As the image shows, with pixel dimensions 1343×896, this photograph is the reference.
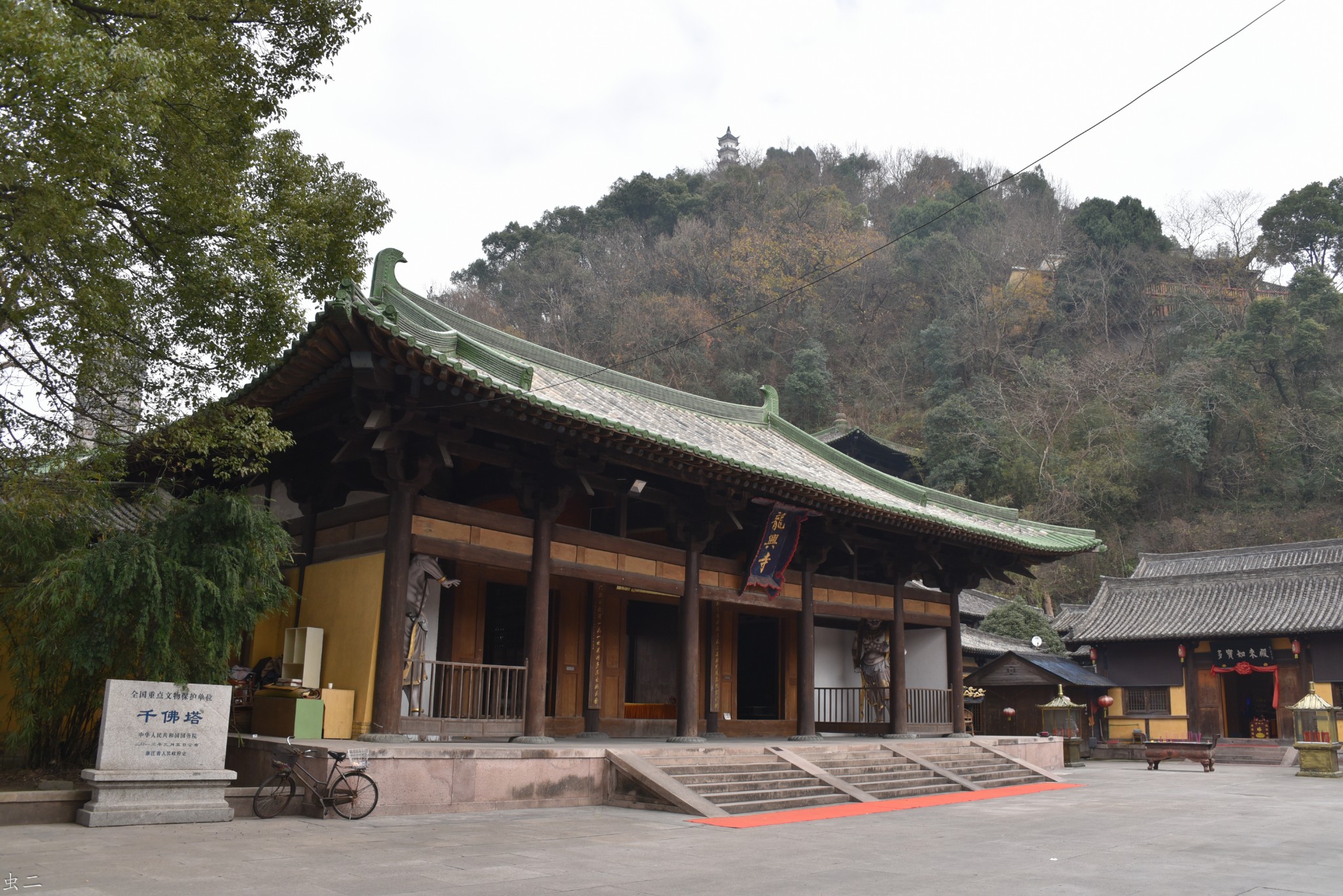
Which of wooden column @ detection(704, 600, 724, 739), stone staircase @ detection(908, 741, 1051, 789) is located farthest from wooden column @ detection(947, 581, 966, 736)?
wooden column @ detection(704, 600, 724, 739)

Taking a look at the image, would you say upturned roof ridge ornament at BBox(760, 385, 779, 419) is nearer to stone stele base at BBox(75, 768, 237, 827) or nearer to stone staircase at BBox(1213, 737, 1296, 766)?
stone stele base at BBox(75, 768, 237, 827)

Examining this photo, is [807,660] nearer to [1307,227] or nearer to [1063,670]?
[1063,670]

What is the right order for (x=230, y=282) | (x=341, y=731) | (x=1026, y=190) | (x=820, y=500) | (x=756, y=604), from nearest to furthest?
(x=230, y=282), (x=341, y=731), (x=820, y=500), (x=756, y=604), (x=1026, y=190)

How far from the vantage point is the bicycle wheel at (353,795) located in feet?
28.2

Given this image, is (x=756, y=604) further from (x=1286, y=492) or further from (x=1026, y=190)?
(x=1026, y=190)

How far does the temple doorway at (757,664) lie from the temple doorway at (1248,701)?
21.1 meters

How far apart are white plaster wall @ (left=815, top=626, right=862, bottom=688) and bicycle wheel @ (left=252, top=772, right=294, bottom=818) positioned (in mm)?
10398

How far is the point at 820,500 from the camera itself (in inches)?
521

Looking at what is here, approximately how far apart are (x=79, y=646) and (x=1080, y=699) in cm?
2560

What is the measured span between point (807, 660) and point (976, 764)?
296cm

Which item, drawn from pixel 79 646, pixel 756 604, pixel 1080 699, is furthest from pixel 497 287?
pixel 79 646

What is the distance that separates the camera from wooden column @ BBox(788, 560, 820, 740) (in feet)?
48.0

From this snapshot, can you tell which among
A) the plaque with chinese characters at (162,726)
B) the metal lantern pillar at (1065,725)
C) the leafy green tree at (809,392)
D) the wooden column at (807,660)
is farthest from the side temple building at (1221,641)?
the plaque with chinese characters at (162,726)

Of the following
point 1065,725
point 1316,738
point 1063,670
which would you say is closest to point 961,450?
point 1063,670
